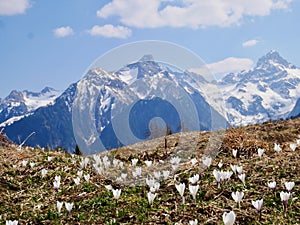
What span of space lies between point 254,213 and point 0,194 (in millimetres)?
3988

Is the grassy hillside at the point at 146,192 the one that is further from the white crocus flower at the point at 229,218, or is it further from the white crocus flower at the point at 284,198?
the white crocus flower at the point at 229,218

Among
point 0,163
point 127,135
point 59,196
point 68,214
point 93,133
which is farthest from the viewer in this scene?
point 93,133

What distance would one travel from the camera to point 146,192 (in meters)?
6.73

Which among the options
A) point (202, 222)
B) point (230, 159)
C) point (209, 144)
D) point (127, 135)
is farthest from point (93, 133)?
point (202, 222)

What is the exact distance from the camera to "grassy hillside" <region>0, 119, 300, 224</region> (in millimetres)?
5633

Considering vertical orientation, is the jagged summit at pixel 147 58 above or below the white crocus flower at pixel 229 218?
above

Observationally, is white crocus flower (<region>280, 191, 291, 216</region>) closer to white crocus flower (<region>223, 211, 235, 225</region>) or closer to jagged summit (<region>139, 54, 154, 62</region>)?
white crocus flower (<region>223, 211, 235, 225</region>)

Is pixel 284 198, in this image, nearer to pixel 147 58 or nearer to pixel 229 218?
pixel 229 218

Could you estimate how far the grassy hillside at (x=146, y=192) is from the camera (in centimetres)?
563

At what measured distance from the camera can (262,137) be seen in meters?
12.4

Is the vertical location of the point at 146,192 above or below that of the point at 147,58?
below

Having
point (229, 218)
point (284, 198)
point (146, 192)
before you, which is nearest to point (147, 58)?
point (146, 192)

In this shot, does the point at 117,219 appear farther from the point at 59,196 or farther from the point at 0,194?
the point at 0,194

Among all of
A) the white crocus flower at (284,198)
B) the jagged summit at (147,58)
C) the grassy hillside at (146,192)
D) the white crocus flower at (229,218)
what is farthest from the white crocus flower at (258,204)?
the jagged summit at (147,58)
